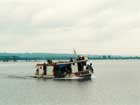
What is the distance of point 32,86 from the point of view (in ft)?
210

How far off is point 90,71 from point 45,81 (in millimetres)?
6737

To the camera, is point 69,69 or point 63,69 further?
point 63,69

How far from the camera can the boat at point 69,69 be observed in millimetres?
69438

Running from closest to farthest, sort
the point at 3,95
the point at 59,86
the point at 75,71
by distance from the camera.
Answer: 1. the point at 3,95
2. the point at 59,86
3. the point at 75,71

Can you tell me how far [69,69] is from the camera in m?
70.8

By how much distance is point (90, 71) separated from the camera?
7056cm

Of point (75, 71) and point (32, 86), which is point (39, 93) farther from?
point (75, 71)

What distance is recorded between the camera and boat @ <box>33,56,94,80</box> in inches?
2734

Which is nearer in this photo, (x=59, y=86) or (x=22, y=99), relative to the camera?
(x=22, y=99)

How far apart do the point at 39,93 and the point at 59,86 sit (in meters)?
8.56

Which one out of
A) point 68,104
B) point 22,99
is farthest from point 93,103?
point 22,99

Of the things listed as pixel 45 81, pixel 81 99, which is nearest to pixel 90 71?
pixel 45 81

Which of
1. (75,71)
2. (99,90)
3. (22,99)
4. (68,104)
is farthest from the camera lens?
(75,71)

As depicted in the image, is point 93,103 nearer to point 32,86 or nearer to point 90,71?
point 32,86
